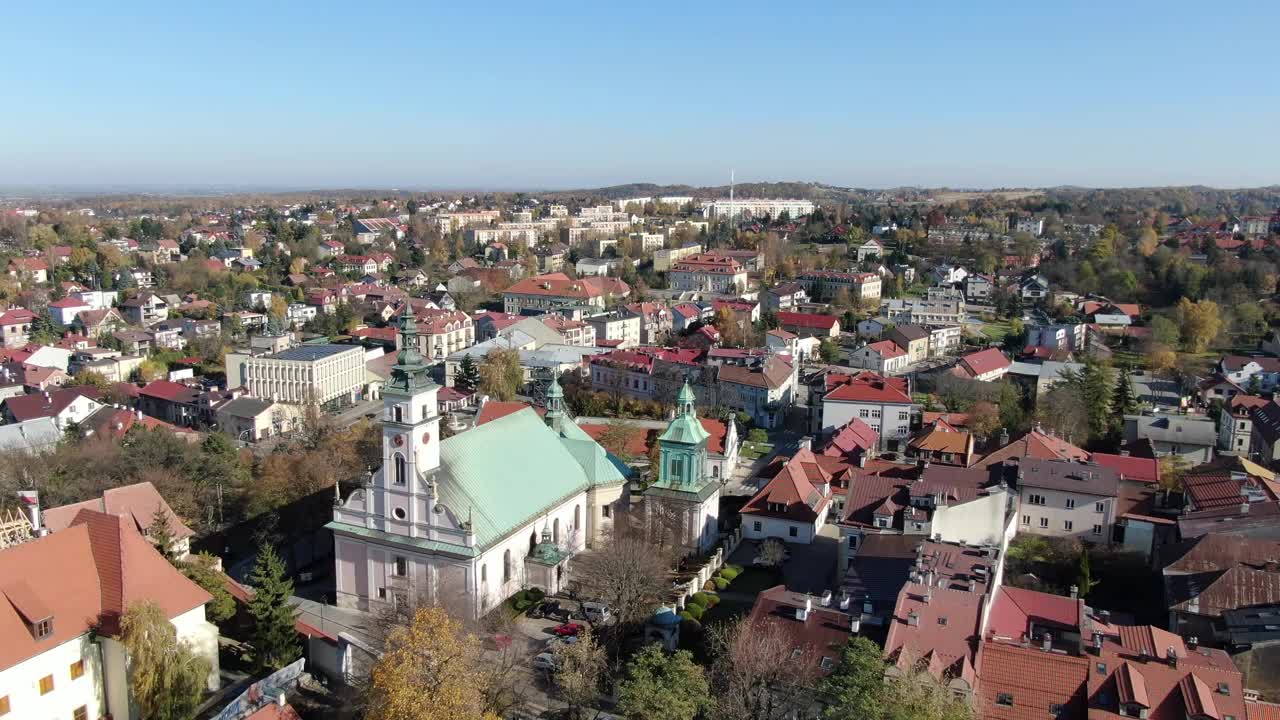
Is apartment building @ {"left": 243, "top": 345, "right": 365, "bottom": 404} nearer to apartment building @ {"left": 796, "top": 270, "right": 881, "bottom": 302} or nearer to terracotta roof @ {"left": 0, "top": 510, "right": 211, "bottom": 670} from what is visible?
terracotta roof @ {"left": 0, "top": 510, "right": 211, "bottom": 670}

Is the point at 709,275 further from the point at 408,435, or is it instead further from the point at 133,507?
the point at 408,435

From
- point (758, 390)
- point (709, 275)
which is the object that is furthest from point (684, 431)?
point (709, 275)

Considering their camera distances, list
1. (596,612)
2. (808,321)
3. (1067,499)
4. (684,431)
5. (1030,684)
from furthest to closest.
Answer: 1. (808,321)
2. (1067,499)
3. (684,431)
4. (596,612)
5. (1030,684)

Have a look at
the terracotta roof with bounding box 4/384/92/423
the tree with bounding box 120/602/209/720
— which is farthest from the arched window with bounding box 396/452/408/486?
the terracotta roof with bounding box 4/384/92/423

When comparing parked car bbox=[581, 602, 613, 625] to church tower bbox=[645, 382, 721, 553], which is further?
church tower bbox=[645, 382, 721, 553]

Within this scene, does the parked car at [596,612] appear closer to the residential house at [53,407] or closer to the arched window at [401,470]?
the arched window at [401,470]

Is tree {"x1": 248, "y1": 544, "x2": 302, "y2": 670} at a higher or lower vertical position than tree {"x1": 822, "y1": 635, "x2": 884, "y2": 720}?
lower

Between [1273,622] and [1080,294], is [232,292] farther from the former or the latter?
[1273,622]
